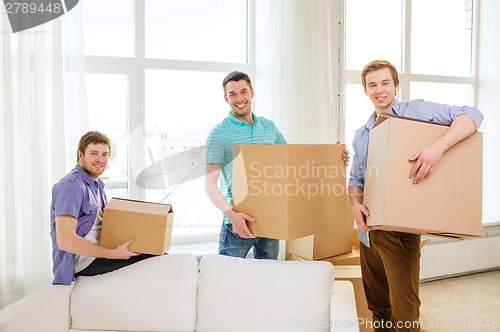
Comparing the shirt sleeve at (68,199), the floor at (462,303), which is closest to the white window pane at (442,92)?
the floor at (462,303)

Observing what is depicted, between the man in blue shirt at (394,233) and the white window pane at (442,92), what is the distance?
2128 mm

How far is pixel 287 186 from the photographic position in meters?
1.76

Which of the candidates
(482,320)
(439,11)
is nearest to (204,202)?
(482,320)

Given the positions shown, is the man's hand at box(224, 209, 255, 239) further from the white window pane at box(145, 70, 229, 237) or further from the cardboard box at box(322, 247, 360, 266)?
the white window pane at box(145, 70, 229, 237)

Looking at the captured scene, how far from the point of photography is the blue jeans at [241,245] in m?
2.14

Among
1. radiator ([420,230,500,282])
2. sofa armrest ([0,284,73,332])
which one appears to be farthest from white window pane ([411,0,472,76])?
sofa armrest ([0,284,73,332])

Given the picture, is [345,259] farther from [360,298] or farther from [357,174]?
[357,174]

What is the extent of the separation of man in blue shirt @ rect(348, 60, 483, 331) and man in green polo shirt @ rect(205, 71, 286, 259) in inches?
18.8

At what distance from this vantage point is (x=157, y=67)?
2.82m

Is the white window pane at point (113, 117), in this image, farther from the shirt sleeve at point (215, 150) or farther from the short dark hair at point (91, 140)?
the shirt sleeve at point (215, 150)

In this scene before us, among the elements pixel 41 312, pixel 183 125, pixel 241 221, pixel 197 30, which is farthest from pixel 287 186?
pixel 197 30

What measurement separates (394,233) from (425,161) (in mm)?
394

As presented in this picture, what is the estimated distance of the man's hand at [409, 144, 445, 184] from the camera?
1.51m

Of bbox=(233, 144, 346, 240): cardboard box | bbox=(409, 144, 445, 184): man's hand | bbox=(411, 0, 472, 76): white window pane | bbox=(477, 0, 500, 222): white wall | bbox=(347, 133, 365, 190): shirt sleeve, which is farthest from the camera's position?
bbox=(477, 0, 500, 222): white wall
